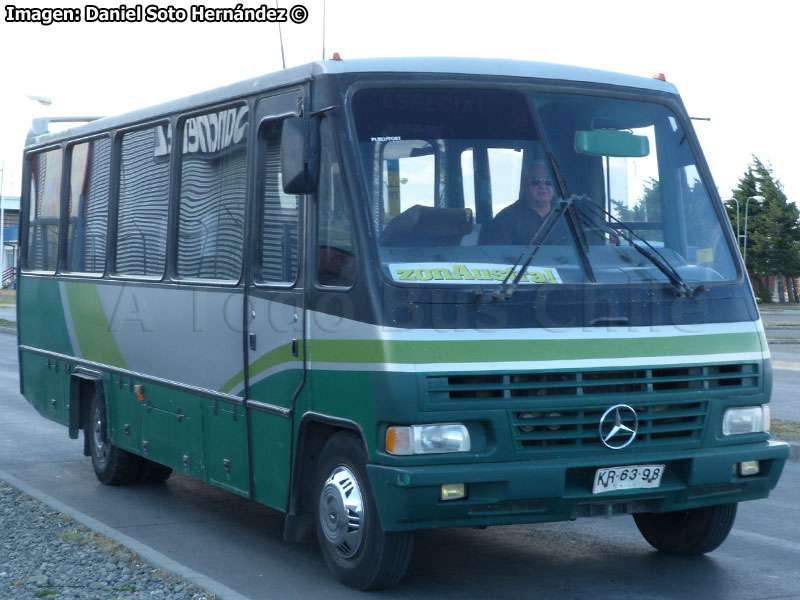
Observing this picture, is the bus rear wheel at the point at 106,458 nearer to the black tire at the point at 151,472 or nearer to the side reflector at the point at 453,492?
the black tire at the point at 151,472

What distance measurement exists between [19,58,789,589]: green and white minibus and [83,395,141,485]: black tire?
258 cm

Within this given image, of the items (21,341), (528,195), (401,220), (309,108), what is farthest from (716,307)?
(21,341)

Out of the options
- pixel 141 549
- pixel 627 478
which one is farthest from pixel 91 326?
pixel 627 478

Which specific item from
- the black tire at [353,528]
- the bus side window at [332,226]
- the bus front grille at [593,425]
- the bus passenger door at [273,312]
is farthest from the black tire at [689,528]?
the bus side window at [332,226]

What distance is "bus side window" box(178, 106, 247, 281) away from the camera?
752cm

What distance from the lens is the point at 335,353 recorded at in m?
6.25

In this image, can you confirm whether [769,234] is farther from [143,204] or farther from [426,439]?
[426,439]

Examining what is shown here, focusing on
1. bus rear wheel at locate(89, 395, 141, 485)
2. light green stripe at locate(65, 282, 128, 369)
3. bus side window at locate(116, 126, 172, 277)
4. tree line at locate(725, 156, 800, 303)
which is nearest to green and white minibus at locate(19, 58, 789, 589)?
bus side window at locate(116, 126, 172, 277)

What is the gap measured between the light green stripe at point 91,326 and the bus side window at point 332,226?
350 cm

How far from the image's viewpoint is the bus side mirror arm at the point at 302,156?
20.8 feet

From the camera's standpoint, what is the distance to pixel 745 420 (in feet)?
21.2

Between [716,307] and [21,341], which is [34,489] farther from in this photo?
[716,307]

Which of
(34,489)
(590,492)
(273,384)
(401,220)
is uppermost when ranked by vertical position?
(401,220)

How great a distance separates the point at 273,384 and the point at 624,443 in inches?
80.1
